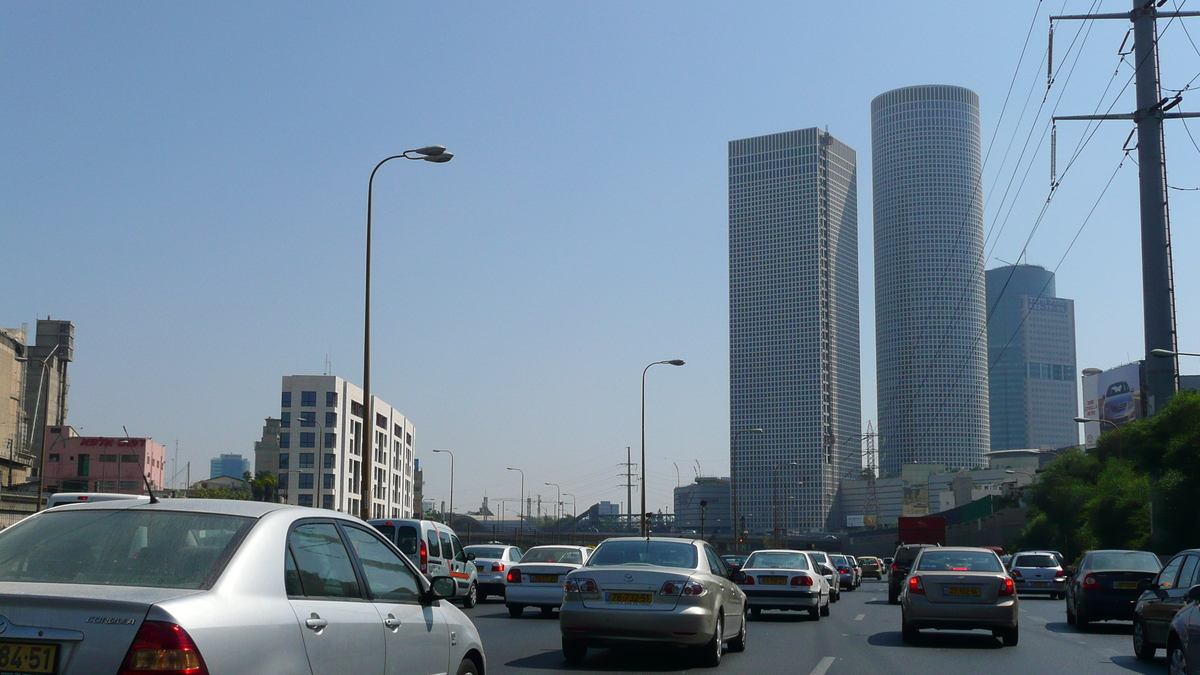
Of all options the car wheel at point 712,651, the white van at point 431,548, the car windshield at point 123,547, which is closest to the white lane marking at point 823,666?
the car wheel at point 712,651

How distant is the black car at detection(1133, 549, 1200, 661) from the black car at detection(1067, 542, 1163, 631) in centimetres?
528

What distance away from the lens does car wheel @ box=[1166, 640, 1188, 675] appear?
11.3m

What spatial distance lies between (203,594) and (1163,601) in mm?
13067

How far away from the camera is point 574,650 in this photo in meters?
13.3

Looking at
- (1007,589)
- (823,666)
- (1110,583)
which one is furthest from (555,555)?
(823,666)

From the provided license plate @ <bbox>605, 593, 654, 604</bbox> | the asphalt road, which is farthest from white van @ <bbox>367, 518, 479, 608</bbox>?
license plate @ <bbox>605, 593, 654, 604</bbox>

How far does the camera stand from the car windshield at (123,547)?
5102mm

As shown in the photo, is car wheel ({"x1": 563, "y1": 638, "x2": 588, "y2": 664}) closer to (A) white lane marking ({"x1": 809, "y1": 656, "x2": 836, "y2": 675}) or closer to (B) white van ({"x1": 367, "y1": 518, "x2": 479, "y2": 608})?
(A) white lane marking ({"x1": 809, "y1": 656, "x2": 836, "y2": 675})

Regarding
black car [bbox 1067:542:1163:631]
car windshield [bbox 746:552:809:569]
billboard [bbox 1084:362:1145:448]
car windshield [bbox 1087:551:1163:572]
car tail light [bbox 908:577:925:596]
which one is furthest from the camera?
billboard [bbox 1084:362:1145:448]

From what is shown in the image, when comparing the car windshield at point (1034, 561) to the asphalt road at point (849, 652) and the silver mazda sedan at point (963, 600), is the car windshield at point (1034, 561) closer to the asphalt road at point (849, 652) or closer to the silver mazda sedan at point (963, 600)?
the asphalt road at point (849, 652)

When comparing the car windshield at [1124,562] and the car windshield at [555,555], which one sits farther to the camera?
the car windshield at [555,555]

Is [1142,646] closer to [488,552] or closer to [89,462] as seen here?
[488,552]

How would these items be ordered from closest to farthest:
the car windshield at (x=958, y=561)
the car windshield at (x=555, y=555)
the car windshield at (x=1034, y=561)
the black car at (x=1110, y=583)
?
the car windshield at (x=958, y=561) < the black car at (x=1110, y=583) < the car windshield at (x=555, y=555) < the car windshield at (x=1034, y=561)

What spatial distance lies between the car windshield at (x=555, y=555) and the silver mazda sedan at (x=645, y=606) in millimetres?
11184
